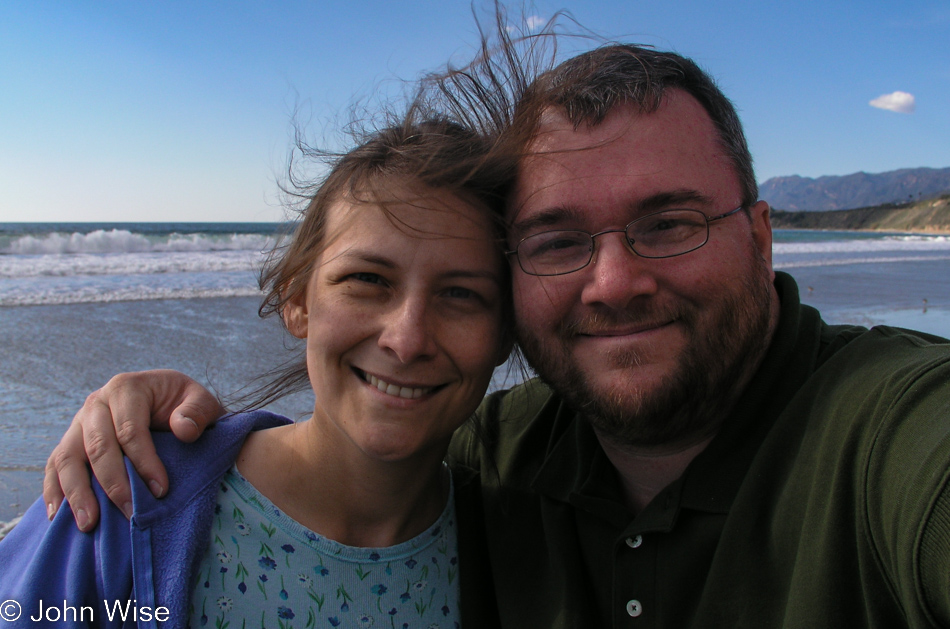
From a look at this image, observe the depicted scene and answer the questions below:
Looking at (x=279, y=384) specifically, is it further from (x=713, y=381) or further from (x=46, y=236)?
(x=46, y=236)

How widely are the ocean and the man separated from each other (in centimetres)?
65

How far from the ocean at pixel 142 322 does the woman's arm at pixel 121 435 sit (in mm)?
888

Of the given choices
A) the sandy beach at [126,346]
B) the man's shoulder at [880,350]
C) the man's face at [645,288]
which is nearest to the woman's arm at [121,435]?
the man's face at [645,288]

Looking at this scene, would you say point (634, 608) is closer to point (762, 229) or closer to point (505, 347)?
point (505, 347)

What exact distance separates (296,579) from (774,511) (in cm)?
119

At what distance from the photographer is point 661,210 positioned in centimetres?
160

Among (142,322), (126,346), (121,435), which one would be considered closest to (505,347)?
(121,435)

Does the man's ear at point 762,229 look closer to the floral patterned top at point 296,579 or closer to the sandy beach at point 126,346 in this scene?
the floral patterned top at point 296,579

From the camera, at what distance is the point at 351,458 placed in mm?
1693

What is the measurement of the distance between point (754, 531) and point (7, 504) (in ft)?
11.5

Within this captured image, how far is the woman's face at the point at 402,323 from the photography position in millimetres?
1548

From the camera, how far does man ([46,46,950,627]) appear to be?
125 cm

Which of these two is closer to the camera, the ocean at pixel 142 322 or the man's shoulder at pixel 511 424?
the man's shoulder at pixel 511 424

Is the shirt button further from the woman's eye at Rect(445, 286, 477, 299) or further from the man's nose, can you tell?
the woman's eye at Rect(445, 286, 477, 299)
